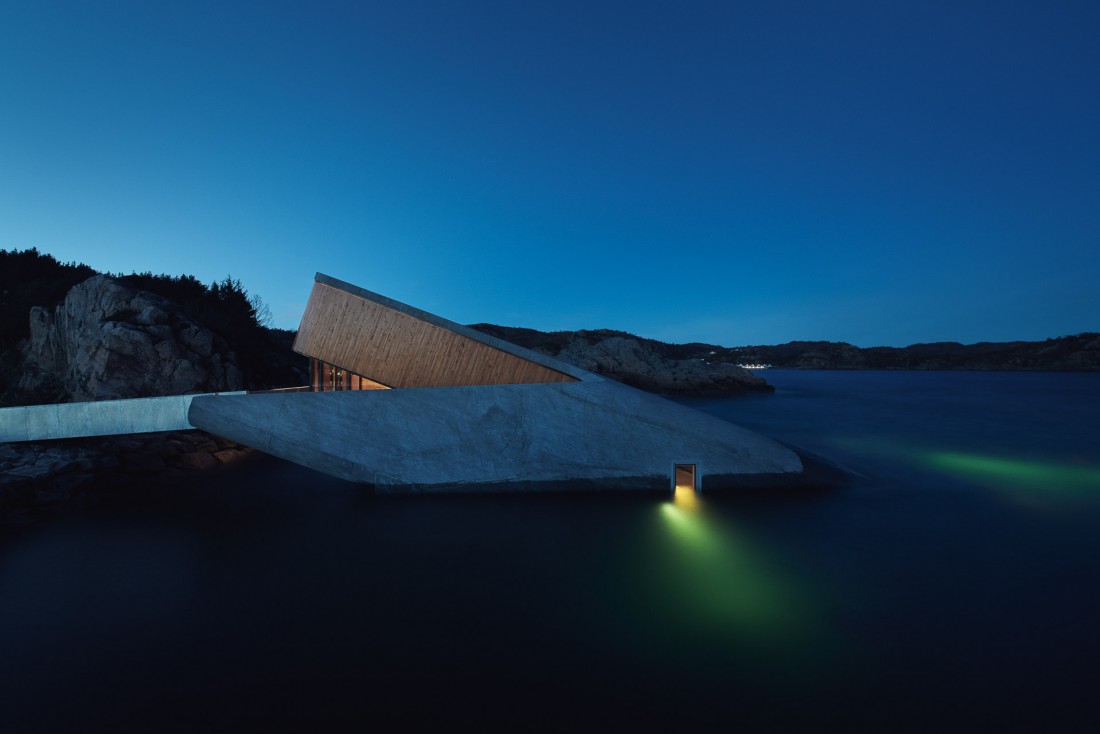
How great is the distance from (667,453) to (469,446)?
486 cm

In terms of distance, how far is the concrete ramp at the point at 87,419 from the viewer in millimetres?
11734

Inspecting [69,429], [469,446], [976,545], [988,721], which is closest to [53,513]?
[69,429]


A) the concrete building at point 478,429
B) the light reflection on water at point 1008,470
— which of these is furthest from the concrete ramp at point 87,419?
the light reflection on water at point 1008,470

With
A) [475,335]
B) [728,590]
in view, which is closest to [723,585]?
[728,590]

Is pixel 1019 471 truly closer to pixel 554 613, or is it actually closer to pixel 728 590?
pixel 728 590

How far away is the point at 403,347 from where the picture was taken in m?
13.4

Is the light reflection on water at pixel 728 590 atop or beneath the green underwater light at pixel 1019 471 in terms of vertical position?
beneath

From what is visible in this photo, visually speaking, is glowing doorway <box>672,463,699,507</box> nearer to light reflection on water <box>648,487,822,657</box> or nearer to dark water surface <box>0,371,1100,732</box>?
dark water surface <box>0,371,1100,732</box>

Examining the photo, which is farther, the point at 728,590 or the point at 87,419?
the point at 87,419

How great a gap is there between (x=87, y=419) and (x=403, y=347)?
25.4 feet

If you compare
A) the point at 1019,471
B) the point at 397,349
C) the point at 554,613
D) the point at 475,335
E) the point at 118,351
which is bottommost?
the point at 554,613

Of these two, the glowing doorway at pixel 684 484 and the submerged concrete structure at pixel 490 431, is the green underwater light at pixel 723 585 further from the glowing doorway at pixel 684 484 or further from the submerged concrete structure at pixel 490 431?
the submerged concrete structure at pixel 490 431

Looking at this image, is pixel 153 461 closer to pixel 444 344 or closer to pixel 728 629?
pixel 444 344

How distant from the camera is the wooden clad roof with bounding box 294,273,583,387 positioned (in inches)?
513
